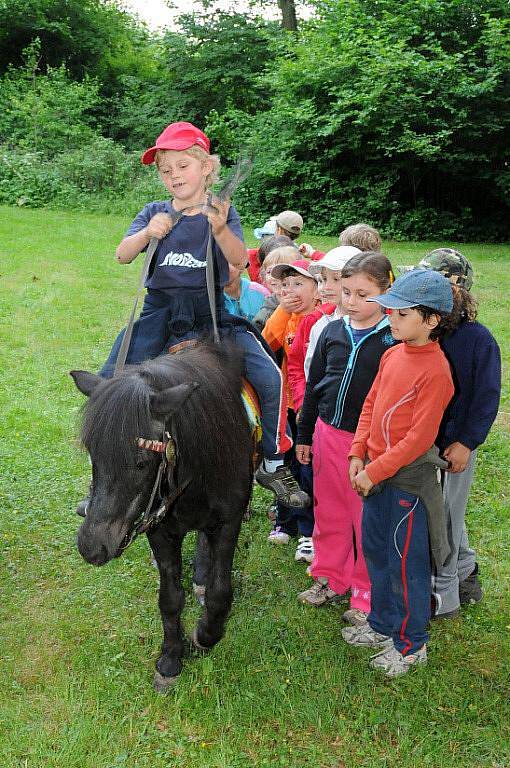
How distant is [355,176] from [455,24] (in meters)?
4.44

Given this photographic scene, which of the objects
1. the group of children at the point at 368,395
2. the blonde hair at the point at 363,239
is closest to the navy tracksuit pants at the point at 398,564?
the group of children at the point at 368,395

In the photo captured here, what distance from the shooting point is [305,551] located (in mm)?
4535

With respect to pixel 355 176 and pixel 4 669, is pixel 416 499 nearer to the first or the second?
pixel 4 669

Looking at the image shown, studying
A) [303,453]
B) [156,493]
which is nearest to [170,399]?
[156,493]

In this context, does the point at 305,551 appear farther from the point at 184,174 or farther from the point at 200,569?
the point at 184,174

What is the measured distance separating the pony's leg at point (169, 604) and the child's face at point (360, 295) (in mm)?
1444

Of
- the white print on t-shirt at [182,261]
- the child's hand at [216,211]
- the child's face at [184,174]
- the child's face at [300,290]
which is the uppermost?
the child's face at [184,174]

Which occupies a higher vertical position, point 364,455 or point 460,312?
point 460,312

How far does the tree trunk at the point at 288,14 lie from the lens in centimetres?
2267

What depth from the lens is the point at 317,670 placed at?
351cm

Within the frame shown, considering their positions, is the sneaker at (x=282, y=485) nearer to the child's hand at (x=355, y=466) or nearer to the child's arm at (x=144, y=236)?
the child's hand at (x=355, y=466)

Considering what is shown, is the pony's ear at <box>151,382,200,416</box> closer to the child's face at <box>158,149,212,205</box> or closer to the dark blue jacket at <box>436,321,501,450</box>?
the child's face at <box>158,149,212,205</box>

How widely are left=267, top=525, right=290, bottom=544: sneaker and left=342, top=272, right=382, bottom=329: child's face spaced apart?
6.13 feet

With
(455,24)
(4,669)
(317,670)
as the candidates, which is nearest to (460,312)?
(317,670)
